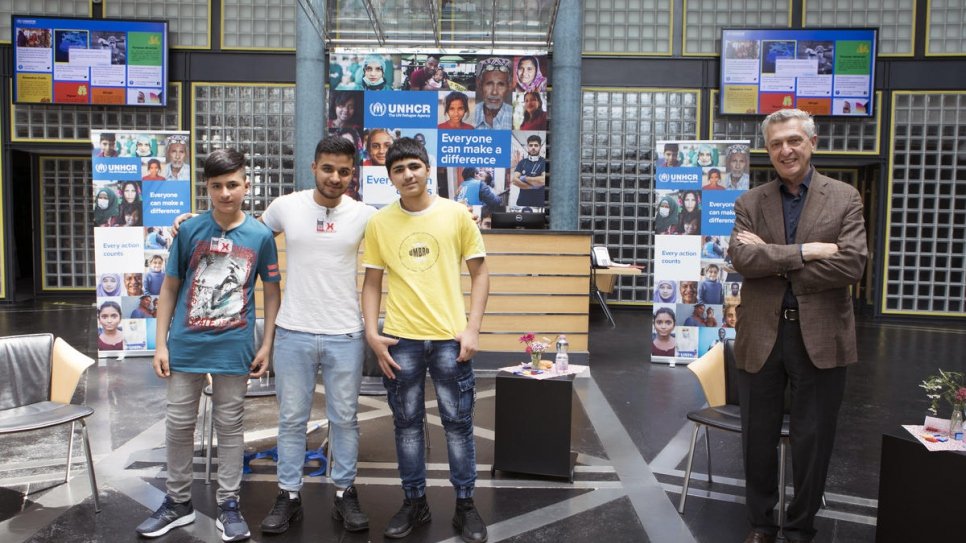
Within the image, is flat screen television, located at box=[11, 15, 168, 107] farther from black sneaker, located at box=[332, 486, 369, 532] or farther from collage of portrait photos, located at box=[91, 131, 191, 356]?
black sneaker, located at box=[332, 486, 369, 532]

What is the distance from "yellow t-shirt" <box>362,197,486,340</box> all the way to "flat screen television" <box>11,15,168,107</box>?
865 cm

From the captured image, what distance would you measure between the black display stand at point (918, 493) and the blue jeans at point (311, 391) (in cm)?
213

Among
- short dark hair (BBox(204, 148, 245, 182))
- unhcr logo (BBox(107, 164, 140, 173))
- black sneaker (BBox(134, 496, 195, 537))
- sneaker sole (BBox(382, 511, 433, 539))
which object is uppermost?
unhcr logo (BBox(107, 164, 140, 173))

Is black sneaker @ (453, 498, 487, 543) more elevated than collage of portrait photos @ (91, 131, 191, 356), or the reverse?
collage of portrait photos @ (91, 131, 191, 356)

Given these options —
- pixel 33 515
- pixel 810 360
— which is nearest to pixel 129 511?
pixel 33 515

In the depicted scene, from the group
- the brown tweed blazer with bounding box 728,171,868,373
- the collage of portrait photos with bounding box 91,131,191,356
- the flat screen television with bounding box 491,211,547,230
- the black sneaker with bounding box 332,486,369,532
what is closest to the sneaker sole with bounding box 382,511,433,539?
the black sneaker with bounding box 332,486,369,532

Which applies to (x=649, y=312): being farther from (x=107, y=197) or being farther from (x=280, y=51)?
(x=107, y=197)

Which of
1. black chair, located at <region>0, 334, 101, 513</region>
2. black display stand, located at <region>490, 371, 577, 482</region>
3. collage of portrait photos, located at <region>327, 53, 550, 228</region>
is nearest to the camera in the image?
black chair, located at <region>0, 334, 101, 513</region>

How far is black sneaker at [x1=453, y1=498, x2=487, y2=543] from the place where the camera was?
10.2 ft

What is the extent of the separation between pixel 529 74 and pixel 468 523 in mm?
7469

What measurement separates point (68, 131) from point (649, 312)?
862 cm

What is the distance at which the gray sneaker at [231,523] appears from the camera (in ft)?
10.1

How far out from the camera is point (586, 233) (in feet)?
22.2

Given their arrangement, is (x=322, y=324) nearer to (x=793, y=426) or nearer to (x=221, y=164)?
(x=221, y=164)
